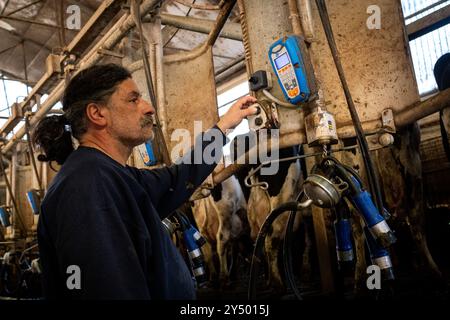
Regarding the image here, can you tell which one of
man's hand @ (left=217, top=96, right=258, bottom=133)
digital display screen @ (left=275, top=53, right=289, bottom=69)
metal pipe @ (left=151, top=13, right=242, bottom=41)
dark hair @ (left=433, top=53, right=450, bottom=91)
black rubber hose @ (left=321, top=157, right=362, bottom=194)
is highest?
metal pipe @ (left=151, top=13, right=242, bottom=41)

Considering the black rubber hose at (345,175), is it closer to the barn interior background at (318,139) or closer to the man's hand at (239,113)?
the barn interior background at (318,139)

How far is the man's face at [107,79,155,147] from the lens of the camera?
4.61 feet

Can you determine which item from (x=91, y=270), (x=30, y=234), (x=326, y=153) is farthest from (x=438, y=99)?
(x=30, y=234)

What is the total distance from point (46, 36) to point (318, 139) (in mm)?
7996

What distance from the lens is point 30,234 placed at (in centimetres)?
612

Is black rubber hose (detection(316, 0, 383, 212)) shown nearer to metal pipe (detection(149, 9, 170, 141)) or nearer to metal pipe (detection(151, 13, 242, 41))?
metal pipe (detection(149, 9, 170, 141))

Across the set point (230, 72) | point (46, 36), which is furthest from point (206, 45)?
point (46, 36)

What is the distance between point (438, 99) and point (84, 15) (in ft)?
23.1

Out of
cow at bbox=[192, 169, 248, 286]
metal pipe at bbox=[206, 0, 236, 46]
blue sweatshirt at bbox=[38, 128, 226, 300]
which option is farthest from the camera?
cow at bbox=[192, 169, 248, 286]

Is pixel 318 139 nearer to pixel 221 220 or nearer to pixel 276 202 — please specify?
pixel 276 202

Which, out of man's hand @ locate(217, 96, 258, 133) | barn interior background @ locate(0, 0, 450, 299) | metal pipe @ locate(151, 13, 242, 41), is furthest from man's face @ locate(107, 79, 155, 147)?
metal pipe @ locate(151, 13, 242, 41)

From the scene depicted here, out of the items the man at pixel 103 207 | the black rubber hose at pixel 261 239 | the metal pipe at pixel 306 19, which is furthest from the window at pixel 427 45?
the man at pixel 103 207
